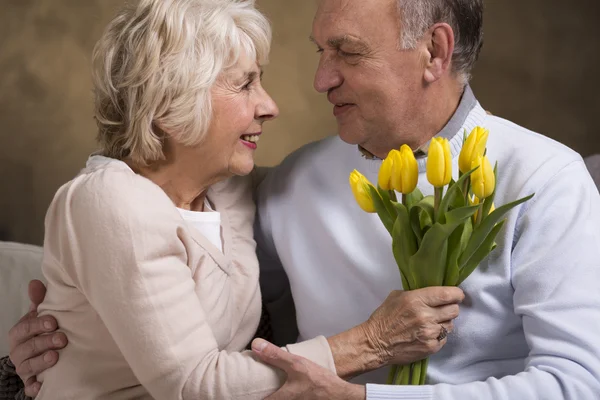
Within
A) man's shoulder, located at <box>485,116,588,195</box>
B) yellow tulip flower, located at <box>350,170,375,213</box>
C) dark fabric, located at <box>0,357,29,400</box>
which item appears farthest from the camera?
dark fabric, located at <box>0,357,29,400</box>

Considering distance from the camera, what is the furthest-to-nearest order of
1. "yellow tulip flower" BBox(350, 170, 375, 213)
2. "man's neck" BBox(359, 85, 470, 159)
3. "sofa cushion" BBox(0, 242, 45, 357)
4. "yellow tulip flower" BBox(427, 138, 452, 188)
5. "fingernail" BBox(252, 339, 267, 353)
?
"sofa cushion" BBox(0, 242, 45, 357) → "man's neck" BBox(359, 85, 470, 159) → "fingernail" BBox(252, 339, 267, 353) → "yellow tulip flower" BBox(350, 170, 375, 213) → "yellow tulip flower" BBox(427, 138, 452, 188)

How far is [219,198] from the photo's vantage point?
1968 millimetres

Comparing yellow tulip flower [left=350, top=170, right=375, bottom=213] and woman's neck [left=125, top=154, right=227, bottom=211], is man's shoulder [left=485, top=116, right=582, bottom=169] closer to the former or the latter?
yellow tulip flower [left=350, top=170, right=375, bottom=213]

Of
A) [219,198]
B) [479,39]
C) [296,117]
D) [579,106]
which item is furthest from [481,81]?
[219,198]

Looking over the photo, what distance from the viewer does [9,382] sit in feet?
6.53

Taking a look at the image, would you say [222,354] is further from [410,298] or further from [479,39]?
[479,39]

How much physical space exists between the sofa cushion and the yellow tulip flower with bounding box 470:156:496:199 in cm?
124

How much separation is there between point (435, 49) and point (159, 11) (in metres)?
0.54

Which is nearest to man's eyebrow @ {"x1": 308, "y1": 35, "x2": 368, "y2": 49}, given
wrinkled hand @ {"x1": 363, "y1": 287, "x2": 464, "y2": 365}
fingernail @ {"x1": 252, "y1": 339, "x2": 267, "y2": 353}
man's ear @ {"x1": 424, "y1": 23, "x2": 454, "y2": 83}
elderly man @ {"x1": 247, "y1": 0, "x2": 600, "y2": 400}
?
elderly man @ {"x1": 247, "y1": 0, "x2": 600, "y2": 400}

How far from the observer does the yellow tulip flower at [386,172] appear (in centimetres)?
146

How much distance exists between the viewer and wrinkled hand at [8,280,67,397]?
5.69 ft

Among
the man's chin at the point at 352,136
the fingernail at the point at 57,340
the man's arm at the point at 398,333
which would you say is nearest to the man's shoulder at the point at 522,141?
the man's chin at the point at 352,136

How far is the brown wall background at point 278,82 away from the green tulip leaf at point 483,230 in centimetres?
157

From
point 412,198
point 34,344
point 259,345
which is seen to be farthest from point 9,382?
point 412,198
